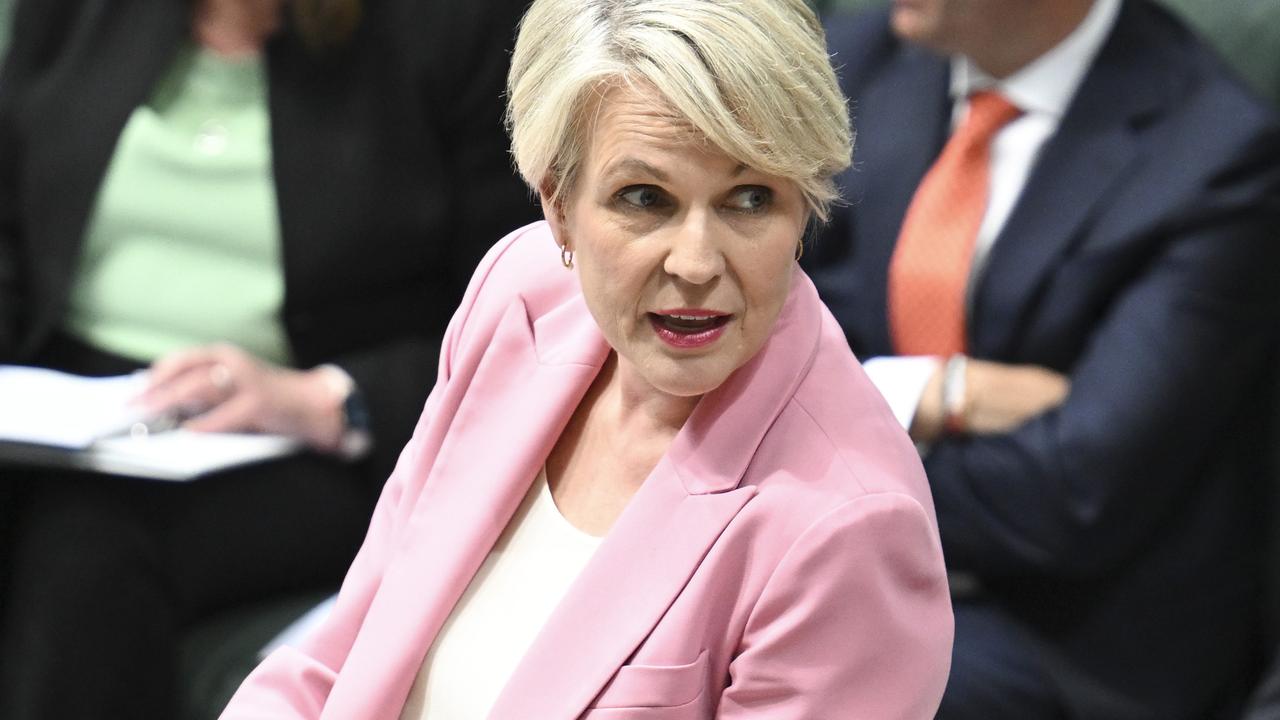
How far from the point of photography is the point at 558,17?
1.44 meters

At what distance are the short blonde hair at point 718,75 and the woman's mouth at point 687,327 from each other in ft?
0.41

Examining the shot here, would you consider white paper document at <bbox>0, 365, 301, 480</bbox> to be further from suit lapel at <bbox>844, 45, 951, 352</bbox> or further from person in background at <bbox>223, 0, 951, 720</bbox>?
suit lapel at <bbox>844, 45, 951, 352</bbox>

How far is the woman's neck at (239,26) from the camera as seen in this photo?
2643 millimetres

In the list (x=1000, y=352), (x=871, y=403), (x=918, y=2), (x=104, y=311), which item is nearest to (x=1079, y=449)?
(x=1000, y=352)

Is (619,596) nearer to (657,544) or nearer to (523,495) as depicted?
(657,544)

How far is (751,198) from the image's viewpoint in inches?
55.4

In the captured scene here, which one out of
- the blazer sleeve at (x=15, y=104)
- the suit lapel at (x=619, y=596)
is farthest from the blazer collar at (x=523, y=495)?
the blazer sleeve at (x=15, y=104)

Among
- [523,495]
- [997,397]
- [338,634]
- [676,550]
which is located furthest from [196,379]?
[676,550]

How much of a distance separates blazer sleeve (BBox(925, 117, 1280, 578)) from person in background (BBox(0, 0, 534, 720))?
0.82 metres

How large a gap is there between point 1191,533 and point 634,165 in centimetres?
124

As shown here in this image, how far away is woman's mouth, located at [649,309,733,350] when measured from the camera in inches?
56.6

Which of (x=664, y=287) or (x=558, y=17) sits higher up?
(x=558, y=17)

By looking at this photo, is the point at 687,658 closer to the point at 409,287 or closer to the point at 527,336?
the point at 527,336

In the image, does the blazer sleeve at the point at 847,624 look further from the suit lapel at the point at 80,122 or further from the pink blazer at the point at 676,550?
the suit lapel at the point at 80,122
